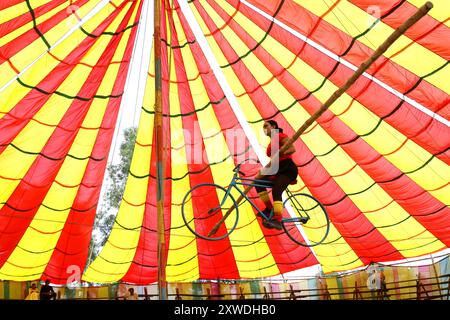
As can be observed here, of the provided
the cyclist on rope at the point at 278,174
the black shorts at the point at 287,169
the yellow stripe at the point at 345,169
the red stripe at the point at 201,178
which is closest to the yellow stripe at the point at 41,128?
the red stripe at the point at 201,178

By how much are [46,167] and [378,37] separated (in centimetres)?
601

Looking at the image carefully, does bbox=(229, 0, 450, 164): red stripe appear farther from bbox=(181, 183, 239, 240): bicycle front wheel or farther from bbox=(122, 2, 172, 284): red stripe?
bbox=(181, 183, 239, 240): bicycle front wheel

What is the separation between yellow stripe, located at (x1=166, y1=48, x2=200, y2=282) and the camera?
9.33 metres

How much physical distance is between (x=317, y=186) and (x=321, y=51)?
298 centimetres

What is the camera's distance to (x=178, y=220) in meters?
10.8

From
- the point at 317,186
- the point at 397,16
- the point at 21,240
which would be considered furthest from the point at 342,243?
the point at 21,240

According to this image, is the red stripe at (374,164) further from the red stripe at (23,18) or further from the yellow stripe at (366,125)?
the red stripe at (23,18)

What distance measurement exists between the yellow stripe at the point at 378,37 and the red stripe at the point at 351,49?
8cm

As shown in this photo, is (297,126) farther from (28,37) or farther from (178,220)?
(28,37)

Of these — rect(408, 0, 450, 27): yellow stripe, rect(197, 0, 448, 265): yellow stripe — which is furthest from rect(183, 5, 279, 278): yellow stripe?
rect(408, 0, 450, 27): yellow stripe

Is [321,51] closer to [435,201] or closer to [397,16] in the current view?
[397,16]

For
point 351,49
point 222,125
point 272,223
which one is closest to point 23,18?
point 222,125

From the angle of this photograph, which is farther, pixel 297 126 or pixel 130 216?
pixel 130 216

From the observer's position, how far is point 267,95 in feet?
28.4
